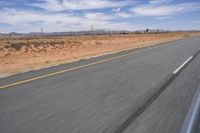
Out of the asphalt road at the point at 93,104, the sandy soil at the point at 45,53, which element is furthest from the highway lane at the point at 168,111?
the sandy soil at the point at 45,53

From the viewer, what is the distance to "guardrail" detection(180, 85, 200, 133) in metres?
3.99

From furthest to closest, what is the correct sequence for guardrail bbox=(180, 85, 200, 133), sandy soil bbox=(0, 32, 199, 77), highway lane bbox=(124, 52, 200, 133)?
sandy soil bbox=(0, 32, 199, 77) → highway lane bbox=(124, 52, 200, 133) → guardrail bbox=(180, 85, 200, 133)

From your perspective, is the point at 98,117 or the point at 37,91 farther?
the point at 37,91

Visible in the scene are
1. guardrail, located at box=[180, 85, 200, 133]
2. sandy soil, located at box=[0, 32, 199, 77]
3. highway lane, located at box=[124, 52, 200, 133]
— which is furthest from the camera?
sandy soil, located at box=[0, 32, 199, 77]

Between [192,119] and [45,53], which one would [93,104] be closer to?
[192,119]

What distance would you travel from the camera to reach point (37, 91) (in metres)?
7.11

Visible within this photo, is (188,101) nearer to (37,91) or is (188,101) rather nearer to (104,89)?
(104,89)

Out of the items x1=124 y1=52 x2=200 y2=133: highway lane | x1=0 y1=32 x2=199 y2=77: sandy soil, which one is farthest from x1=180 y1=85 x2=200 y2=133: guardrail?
x1=0 y1=32 x2=199 y2=77: sandy soil

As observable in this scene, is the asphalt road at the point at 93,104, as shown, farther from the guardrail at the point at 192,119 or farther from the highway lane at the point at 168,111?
the guardrail at the point at 192,119

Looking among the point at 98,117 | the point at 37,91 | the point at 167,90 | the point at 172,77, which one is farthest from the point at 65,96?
the point at 172,77

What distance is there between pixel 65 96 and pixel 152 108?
2.33 meters

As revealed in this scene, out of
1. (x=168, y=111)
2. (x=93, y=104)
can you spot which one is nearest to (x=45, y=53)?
(x=93, y=104)

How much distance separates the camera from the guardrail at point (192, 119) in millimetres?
3988

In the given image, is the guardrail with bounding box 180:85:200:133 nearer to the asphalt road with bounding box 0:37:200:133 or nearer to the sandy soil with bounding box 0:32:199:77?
the asphalt road with bounding box 0:37:200:133
